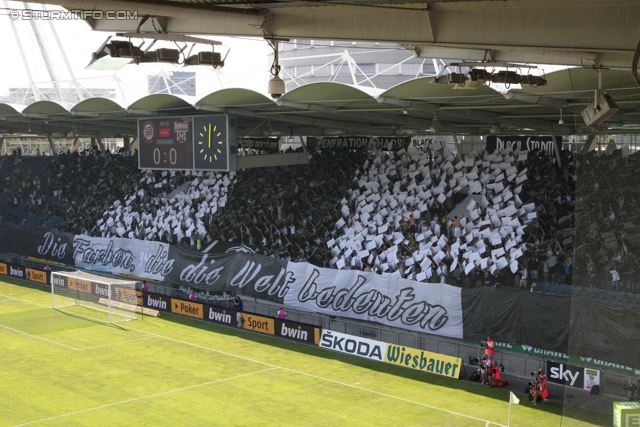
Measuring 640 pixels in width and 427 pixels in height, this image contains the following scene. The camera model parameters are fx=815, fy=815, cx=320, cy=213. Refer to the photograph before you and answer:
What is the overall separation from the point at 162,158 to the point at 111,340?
836 cm

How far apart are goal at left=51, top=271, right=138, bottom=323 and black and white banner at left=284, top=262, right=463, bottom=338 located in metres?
7.31

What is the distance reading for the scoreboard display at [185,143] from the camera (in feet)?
102

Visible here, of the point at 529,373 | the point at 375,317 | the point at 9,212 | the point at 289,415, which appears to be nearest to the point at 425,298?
the point at 375,317

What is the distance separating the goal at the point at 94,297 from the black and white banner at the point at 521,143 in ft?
52.3

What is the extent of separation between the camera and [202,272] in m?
32.3

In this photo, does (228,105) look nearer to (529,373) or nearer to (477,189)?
(477,189)

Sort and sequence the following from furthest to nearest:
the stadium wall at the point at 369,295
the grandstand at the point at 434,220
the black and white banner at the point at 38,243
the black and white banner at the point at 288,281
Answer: the black and white banner at the point at 38,243 → the black and white banner at the point at 288,281 → the stadium wall at the point at 369,295 → the grandstand at the point at 434,220

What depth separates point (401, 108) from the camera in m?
26.4

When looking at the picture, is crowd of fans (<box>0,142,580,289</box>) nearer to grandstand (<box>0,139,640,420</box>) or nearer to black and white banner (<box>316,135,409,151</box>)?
grandstand (<box>0,139,640,420</box>)

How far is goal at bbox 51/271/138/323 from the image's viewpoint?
32.4 metres

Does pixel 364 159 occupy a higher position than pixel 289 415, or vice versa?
pixel 364 159

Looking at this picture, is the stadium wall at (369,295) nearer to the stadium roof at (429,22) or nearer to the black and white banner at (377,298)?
the black and white banner at (377,298)

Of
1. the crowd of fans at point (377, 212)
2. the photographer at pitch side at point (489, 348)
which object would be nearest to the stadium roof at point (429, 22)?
the photographer at pitch side at point (489, 348)

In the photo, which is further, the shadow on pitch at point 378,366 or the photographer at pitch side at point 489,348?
the photographer at pitch side at point 489,348
